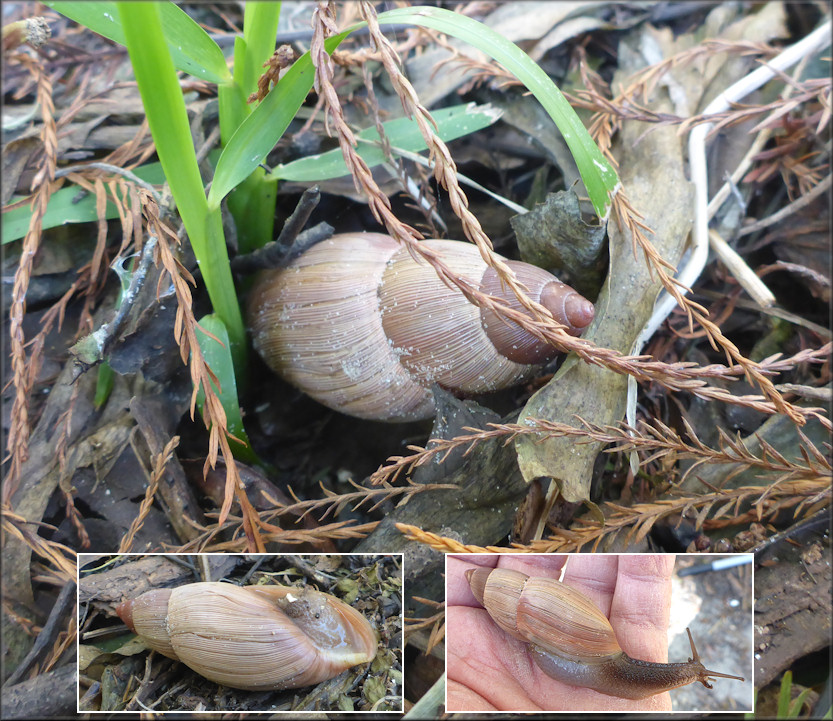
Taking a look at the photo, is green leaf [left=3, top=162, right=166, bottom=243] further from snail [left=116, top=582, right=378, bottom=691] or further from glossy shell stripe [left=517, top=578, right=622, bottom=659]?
glossy shell stripe [left=517, top=578, right=622, bottom=659]

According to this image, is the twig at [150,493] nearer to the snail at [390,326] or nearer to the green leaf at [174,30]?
the snail at [390,326]

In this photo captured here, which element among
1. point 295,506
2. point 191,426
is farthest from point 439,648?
point 191,426

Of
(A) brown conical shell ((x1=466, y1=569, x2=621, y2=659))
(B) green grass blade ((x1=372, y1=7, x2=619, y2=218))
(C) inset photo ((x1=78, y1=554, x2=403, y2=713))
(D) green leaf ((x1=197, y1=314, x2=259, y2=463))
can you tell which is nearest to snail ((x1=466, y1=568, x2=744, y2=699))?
(A) brown conical shell ((x1=466, y1=569, x2=621, y2=659))

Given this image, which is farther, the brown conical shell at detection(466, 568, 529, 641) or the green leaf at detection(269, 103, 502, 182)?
the green leaf at detection(269, 103, 502, 182)

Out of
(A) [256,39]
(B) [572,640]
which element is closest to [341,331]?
(A) [256,39]

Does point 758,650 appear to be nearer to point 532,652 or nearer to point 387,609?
point 532,652

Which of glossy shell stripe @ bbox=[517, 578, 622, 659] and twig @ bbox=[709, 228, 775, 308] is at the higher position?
twig @ bbox=[709, 228, 775, 308]

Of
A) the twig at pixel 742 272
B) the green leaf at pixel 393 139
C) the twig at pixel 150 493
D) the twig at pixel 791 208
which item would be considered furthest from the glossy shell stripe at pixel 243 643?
the twig at pixel 791 208
